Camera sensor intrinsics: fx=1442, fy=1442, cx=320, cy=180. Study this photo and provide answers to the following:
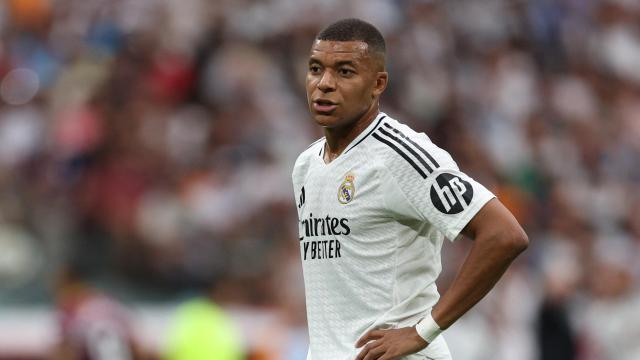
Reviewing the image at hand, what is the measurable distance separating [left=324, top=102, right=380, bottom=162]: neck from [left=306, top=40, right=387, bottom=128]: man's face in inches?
2.4

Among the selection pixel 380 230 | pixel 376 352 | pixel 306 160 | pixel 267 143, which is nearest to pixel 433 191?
pixel 380 230

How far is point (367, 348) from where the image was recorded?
5.00 m

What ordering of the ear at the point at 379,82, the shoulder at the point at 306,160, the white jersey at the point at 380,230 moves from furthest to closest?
1. the shoulder at the point at 306,160
2. the ear at the point at 379,82
3. the white jersey at the point at 380,230

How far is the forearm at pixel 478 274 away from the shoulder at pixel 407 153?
0.31m

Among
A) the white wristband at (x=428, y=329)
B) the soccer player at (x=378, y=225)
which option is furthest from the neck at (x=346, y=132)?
the white wristband at (x=428, y=329)

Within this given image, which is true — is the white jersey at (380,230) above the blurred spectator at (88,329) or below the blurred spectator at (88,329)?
below

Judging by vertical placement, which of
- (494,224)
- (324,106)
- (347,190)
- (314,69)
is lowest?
(494,224)

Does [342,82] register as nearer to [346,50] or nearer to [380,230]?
[346,50]

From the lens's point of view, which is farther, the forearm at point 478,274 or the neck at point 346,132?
the neck at point 346,132

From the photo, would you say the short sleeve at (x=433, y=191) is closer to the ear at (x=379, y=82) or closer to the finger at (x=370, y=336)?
the ear at (x=379, y=82)

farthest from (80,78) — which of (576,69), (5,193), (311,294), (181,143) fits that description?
(311,294)

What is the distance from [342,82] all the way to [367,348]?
94cm

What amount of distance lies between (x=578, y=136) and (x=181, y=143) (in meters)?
4.31

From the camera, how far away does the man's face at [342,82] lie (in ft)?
16.8
